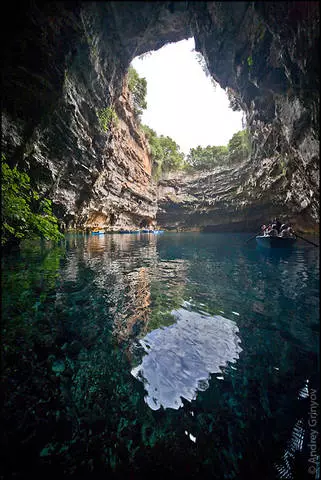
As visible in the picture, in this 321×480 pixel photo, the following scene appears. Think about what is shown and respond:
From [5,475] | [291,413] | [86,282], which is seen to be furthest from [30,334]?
[291,413]

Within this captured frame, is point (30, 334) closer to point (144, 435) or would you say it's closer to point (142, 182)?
point (144, 435)

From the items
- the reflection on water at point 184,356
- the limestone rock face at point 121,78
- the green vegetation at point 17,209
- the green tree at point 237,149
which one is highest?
the green tree at point 237,149

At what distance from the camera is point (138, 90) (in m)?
25.5

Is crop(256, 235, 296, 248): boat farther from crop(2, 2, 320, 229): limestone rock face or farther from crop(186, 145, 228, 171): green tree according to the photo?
crop(186, 145, 228, 171): green tree

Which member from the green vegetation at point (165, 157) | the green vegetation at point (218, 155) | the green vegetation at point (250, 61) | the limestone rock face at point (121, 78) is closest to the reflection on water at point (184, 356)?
the limestone rock face at point (121, 78)

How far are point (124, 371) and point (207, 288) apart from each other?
3.26 metres

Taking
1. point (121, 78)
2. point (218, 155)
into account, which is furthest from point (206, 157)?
point (121, 78)

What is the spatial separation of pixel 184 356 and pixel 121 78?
1625cm

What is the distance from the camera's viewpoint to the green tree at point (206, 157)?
30969 millimetres

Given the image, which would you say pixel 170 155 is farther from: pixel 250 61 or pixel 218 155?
pixel 250 61

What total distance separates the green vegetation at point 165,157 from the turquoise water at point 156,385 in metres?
33.2

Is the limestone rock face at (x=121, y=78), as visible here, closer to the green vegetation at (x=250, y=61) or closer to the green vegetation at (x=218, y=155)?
the green vegetation at (x=250, y=61)

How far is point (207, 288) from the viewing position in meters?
5.03

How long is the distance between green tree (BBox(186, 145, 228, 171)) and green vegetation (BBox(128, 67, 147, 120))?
1094 cm
